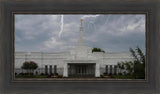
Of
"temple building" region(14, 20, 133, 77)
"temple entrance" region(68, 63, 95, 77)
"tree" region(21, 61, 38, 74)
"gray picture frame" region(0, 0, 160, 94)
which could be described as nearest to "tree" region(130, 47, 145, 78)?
"gray picture frame" region(0, 0, 160, 94)

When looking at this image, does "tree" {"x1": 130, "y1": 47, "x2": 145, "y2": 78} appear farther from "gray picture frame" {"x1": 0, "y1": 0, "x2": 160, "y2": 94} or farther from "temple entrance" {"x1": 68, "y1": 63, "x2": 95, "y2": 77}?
"temple entrance" {"x1": 68, "y1": 63, "x2": 95, "y2": 77}

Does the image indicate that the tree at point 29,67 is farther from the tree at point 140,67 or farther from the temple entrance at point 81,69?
the tree at point 140,67

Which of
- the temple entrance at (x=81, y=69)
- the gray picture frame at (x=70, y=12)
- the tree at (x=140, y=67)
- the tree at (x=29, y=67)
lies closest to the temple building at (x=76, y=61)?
the temple entrance at (x=81, y=69)

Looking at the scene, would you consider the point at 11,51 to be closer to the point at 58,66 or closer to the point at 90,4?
the point at 90,4

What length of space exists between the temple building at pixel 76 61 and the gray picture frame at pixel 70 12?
855 cm

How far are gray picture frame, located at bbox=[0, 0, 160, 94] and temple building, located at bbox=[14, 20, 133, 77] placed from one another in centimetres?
855

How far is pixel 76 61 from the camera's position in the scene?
12555 millimetres

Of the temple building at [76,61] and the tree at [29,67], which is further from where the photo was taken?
the tree at [29,67]

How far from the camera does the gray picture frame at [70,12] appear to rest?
13.0 ft

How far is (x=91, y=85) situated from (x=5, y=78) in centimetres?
199

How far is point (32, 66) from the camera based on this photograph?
1365cm

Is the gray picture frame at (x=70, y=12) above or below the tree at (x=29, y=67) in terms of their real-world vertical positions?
above

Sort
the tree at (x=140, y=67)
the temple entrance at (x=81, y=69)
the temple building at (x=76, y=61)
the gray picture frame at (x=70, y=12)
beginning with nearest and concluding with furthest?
the gray picture frame at (x=70, y=12) → the tree at (x=140, y=67) → the temple building at (x=76, y=61) → the temple entrance at (x=81, y=69)

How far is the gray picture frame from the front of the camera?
13.0 ft
